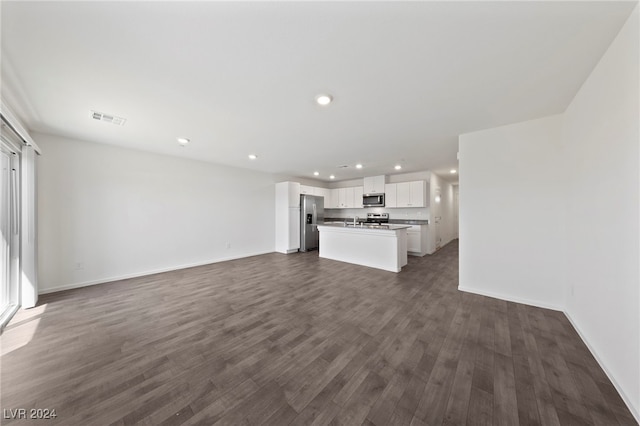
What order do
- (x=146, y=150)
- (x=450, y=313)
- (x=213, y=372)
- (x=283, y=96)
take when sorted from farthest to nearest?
(x=146, y=150) < (x=450, y=313) < (x=283, y=96) < (x=213, y=372)

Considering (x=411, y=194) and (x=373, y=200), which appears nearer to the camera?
(x=411, y=194)

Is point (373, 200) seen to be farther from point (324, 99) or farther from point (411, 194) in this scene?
point (324, 99)

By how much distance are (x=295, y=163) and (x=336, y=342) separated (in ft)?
13.9

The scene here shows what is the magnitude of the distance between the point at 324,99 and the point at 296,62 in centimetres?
60

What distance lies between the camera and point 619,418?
130 cm

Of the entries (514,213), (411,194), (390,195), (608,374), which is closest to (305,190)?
(390,195)

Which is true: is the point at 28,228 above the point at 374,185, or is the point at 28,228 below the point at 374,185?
below

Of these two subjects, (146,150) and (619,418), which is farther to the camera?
(146,150)

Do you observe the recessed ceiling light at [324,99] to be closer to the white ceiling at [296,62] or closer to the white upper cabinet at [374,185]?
the white ceiling at [296,62]

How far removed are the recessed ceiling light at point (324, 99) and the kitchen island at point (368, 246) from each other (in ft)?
10.0

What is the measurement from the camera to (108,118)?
272 cm

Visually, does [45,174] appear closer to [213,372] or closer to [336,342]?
[213,372]

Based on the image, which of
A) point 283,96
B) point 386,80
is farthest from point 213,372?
point 386,80

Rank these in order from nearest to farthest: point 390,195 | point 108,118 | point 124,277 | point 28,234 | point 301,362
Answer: point 301,362, point 108,118, point 28,234, point 124,277, point 390,195
